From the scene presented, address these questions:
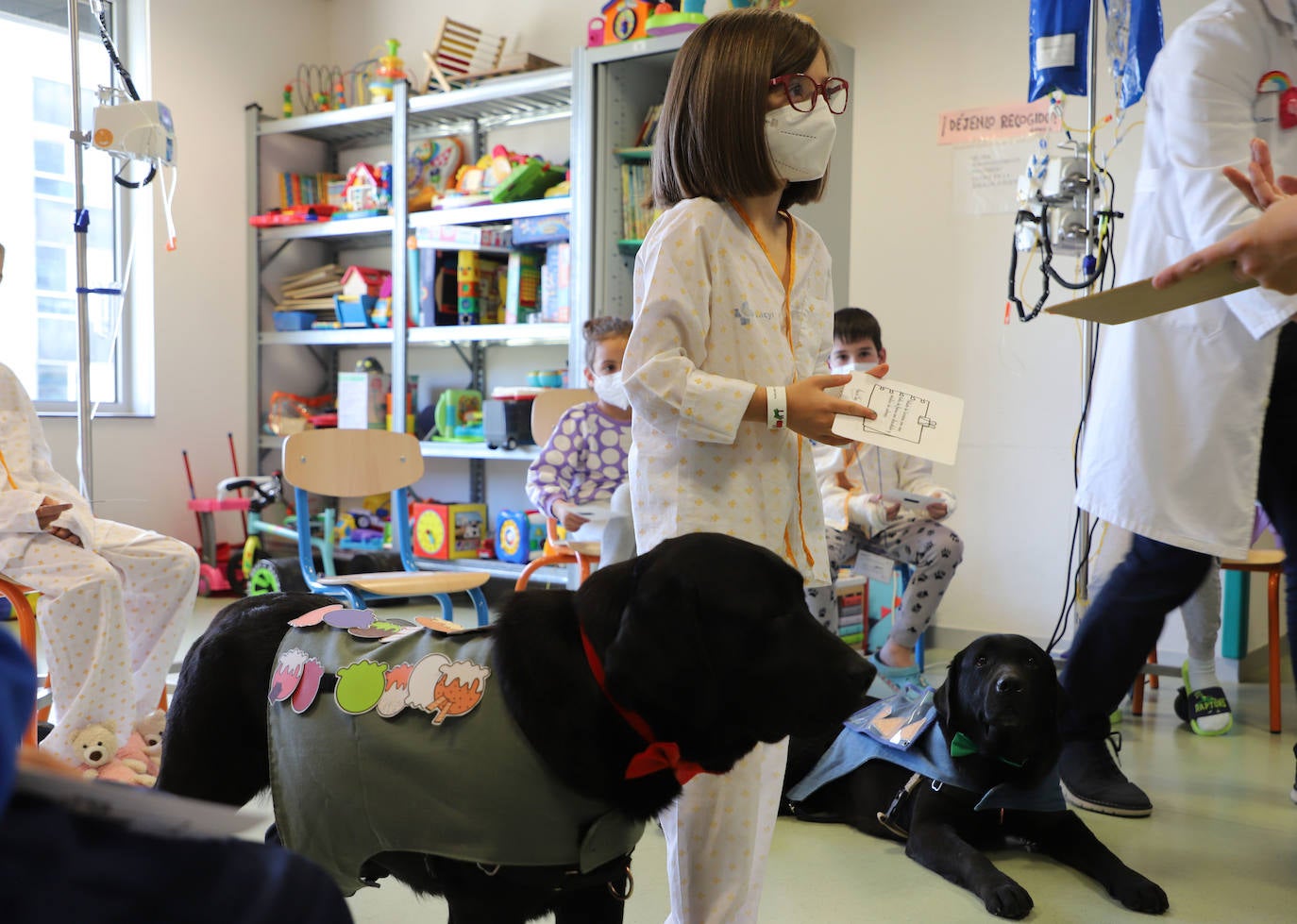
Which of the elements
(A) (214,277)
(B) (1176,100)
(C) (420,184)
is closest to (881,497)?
(B) (1176,100)

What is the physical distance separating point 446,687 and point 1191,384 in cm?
138

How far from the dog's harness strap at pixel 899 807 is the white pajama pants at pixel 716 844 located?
27.4 inches

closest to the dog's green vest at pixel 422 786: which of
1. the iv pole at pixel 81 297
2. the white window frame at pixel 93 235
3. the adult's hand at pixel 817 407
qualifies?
the adult's hand at pixel 817 407

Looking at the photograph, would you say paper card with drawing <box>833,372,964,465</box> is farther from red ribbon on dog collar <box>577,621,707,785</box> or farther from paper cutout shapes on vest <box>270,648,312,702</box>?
paper cutout shapes on vest <box>270,648,312,702</box>

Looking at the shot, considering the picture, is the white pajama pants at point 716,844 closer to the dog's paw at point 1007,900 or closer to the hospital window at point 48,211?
the dog's paw at point 1007,900

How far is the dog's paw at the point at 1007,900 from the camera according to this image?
1614 mm

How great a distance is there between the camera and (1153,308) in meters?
1.47

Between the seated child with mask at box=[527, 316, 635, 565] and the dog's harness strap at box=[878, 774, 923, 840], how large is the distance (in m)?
1.24

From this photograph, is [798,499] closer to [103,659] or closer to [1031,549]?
[103,659]

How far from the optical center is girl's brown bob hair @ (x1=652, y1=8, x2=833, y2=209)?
1.29m

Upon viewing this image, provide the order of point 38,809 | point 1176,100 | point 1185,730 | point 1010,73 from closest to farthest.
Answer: point 38,809
point 1176,100
point 1185,730
point 1010,73

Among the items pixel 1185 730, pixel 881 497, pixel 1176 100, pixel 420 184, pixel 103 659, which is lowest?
pixel 1185 730

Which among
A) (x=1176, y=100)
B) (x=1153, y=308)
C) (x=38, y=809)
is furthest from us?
(x=1176, y=100)

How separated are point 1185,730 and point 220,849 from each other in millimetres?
2780
